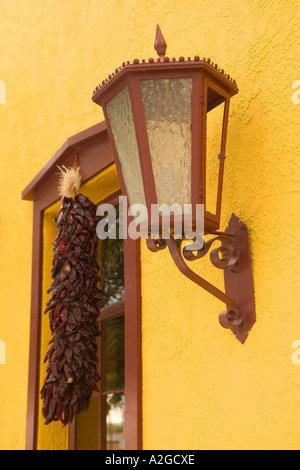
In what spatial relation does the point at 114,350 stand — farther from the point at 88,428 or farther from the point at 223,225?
the point at 223,225

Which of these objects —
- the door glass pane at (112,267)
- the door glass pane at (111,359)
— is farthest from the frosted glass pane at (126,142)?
the door glass pane at (111,359)

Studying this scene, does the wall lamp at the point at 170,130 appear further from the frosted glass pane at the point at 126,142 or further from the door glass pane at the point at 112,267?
the door glass pane at the point at 112,267

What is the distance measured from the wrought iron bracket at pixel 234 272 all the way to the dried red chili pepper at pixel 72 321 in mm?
762

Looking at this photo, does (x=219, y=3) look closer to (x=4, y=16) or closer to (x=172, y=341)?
(x=172, y=341)

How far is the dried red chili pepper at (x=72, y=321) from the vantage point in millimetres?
2418

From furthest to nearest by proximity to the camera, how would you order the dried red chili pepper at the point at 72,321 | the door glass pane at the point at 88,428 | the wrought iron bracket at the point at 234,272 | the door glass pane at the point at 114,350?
1. the door glass pane at the point at 114,350
2. the door glass pane at the point at 88,428
3. the dried red chili pepper at the point at 72,321
4. the wrought iron bracket at the point at 234,272

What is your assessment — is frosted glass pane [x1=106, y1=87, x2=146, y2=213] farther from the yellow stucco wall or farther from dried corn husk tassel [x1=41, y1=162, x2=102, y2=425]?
dried corn husk tassel [x1=41, y1=162, x2=102, y2=425]

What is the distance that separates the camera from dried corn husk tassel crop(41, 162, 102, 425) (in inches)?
95.2

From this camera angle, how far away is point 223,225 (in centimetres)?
201

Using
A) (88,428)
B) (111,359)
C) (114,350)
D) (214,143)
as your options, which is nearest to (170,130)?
(214,143)

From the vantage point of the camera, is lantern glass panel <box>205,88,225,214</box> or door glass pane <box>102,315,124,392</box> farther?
door glass pane <box>102,315,124,392</box>

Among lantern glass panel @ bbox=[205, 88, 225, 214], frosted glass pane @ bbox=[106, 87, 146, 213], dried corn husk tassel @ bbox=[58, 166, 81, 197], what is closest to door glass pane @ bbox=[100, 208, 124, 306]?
dried corn husk tassel @ bbox=[58, 166, 81, 197]

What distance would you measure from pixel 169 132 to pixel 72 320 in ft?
3.51

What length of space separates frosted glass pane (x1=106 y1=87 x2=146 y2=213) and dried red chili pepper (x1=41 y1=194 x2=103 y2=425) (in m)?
0.73
